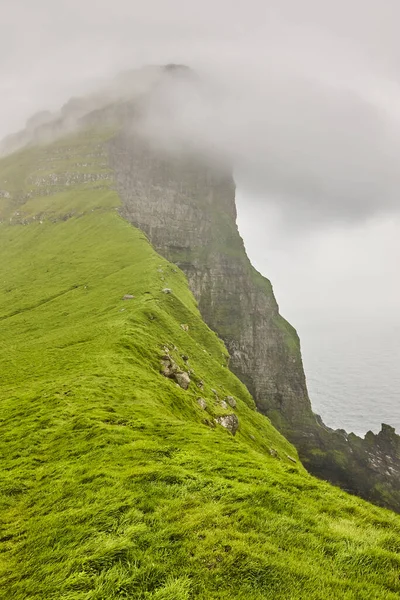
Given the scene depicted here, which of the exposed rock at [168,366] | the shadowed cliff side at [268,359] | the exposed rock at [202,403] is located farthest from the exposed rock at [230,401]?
the shadowed cliff side at [268,359]

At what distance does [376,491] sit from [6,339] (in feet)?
449

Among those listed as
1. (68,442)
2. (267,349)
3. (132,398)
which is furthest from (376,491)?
(68,442)

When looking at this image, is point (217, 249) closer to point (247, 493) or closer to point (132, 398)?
point (132, 398)

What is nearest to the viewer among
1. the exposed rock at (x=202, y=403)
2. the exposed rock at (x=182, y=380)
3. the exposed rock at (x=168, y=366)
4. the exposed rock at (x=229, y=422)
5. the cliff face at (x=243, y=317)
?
the exposed rock at (x=202, y=403)

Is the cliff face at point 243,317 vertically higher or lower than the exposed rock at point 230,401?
higher

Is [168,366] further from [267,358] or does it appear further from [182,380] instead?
[267,358]

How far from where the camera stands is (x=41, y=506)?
15234 mm

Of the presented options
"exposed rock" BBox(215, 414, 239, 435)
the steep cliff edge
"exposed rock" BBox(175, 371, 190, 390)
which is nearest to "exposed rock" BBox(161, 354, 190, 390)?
"exposed rock" BBox(175, 371, 190, 390)

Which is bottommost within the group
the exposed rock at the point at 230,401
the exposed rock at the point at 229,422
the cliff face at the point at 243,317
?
the exposed rock at the point at 229,422

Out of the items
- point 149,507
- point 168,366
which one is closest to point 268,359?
point 168,366

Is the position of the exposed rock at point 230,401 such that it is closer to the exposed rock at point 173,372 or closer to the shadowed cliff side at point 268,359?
the exposed rock at point 173,372

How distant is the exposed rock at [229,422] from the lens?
1689 inches

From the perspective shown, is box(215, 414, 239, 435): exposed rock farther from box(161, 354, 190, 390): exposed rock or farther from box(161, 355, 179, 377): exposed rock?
box(161, 355, 179, 377): exposed rock

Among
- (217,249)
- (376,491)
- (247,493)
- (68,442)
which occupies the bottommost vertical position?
(376,491)
